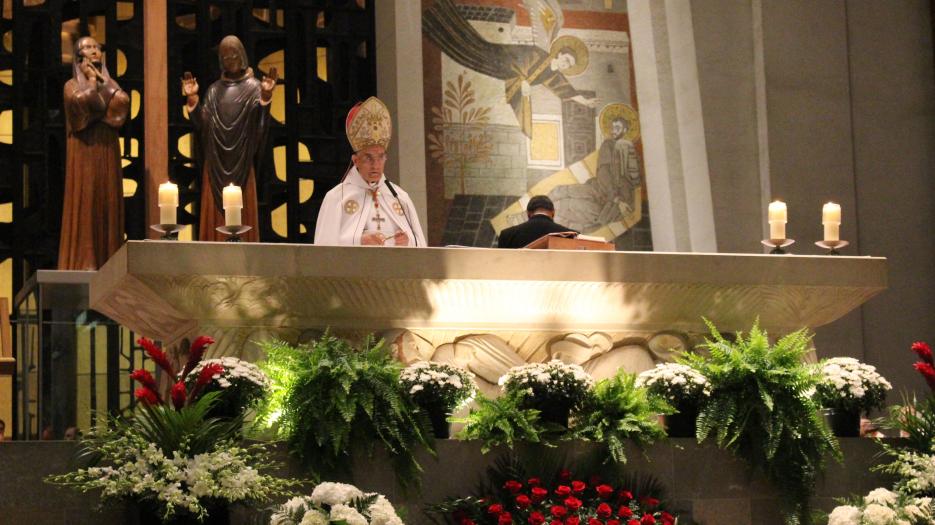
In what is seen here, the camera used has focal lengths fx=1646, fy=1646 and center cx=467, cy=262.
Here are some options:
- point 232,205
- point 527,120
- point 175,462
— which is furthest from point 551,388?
point 527,120

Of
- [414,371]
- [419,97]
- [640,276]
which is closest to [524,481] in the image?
[414,371]

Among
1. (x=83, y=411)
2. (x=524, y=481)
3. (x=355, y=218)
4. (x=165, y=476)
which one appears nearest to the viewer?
(x=165, y=476)

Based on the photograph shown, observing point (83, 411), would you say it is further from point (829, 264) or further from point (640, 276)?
point (829, 264)

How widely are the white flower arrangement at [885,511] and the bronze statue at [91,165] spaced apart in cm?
592

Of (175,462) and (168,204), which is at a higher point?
(168,204)

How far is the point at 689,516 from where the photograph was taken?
7.13m

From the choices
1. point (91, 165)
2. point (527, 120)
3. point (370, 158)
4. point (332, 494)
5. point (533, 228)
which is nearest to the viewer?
point (332, 494)

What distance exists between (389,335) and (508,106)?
6.34 m

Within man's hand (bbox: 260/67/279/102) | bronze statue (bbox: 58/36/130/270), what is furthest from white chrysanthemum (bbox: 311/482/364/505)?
bronze statue (bbox: 58/36/130/270)

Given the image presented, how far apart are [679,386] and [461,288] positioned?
108 cm

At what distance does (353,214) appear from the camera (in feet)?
28.5

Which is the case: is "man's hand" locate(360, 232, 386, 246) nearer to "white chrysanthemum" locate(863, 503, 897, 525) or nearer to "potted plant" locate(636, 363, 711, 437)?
"potted plant" locate(636, 363, 711, 437)

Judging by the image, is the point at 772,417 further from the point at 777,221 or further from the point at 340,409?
the point at 340,409

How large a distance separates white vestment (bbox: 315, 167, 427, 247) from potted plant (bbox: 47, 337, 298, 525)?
2210 millimetres
